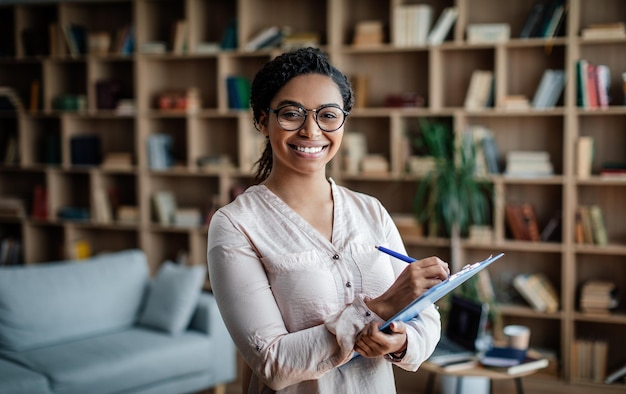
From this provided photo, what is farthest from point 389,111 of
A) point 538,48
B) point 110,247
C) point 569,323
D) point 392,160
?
point 110,247

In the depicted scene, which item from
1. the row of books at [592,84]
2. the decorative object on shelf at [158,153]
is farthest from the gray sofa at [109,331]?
the row of books at [592,84]

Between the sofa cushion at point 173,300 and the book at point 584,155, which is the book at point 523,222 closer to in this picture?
the book at point 584,155

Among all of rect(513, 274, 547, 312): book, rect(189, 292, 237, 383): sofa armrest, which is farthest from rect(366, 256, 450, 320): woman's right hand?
rect(513, 274, 547, 312): book

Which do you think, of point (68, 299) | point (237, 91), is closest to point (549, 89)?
point (237, 91)

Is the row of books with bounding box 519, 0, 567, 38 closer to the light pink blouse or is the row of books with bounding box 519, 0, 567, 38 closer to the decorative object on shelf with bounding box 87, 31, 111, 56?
the decorative object on shelf with bounding box 87, 31, 111, 56

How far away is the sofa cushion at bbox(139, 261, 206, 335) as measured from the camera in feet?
13.1

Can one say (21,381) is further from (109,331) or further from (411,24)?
(411,24)

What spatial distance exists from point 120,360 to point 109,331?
18.8 inches

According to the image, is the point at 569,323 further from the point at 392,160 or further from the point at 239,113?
the point at 239,113

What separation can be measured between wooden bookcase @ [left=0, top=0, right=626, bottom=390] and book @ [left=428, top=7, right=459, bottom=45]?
5 centimetres

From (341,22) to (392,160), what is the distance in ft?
3.26

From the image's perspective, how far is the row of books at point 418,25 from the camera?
175 inches

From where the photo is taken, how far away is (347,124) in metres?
4.95

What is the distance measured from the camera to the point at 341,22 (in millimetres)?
4750
